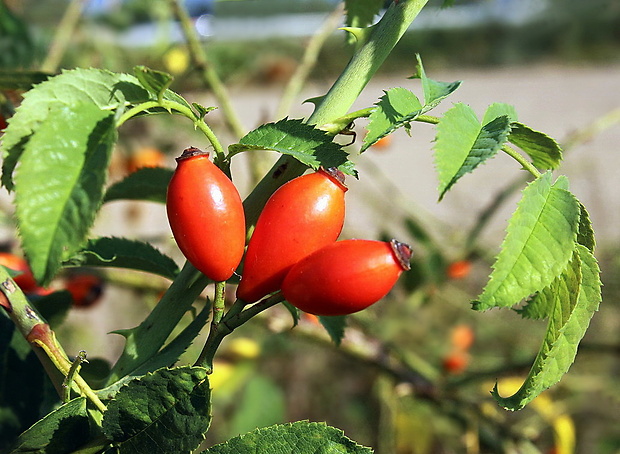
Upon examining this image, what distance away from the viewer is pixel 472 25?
13680 mm

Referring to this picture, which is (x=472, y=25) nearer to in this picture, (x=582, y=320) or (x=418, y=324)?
(x=418, y=324)

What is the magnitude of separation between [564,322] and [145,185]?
52 centimetres

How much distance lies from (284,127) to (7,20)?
0.87 meters

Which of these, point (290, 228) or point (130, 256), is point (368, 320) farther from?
point (290, 228)

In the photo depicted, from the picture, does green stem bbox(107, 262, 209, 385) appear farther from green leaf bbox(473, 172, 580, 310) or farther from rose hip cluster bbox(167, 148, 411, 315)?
green leaf bbox(473, 172, 580, 310)

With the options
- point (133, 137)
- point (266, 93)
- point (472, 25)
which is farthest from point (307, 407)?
point (472, 25)

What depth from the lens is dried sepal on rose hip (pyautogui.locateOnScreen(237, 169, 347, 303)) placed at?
1.86 feet

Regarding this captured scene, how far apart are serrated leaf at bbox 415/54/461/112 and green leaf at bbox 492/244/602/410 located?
19 centimetres

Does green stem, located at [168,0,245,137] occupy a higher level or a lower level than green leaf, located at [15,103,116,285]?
lower

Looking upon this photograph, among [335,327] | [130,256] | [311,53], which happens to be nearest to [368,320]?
[311,53]

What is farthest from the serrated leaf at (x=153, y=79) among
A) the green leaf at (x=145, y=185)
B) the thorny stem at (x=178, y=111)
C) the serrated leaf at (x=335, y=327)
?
the serrated leaf at (x=335, y=327)

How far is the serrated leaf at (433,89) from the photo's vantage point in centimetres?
59

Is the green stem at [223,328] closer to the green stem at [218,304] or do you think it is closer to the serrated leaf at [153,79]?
the green stem at [218,304]

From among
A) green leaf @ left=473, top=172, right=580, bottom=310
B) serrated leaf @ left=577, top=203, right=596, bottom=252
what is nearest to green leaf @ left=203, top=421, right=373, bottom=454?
green leaf @ left=473, top=172, right=580, bottom=310
